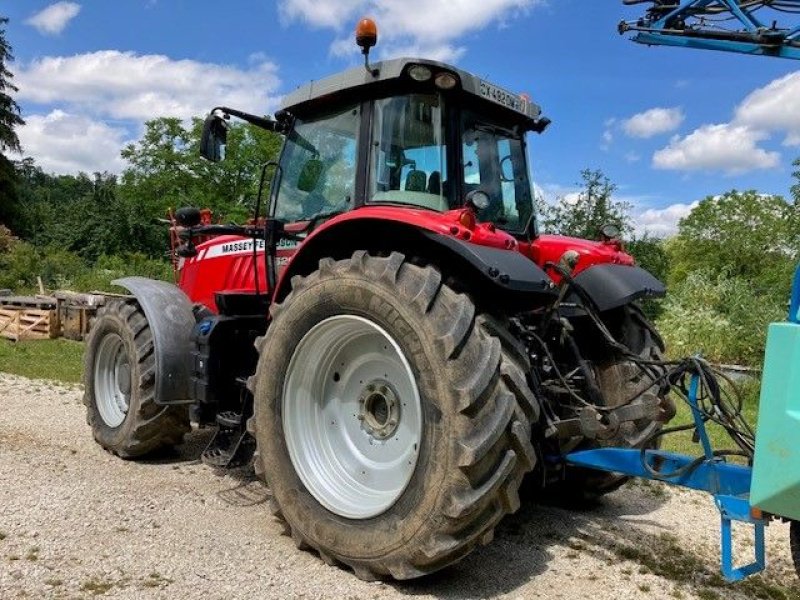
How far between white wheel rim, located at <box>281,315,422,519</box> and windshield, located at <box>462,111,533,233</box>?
1104 millimetres

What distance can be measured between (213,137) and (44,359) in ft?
26.7

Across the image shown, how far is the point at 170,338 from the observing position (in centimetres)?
522

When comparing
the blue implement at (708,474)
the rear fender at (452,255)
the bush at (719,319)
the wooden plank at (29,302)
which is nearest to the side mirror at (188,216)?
the rear fender at (452,255)

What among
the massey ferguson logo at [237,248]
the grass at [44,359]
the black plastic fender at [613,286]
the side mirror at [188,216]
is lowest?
the grass at [44,359]

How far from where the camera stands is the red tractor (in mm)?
3283

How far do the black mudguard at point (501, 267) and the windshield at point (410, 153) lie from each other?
0.69 meters

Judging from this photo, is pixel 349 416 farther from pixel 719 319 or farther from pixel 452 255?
pixel 719 319

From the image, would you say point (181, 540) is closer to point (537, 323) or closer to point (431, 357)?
point (431, 357)

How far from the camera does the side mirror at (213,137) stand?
485 cm

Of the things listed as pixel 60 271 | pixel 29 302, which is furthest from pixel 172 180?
pixel 29 302

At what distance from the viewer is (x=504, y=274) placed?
3.27m

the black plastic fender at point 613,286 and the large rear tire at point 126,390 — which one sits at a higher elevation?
the black plastic fender at point 613,286

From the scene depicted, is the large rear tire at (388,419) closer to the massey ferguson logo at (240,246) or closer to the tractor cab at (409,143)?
the tractor cab at (409,143)

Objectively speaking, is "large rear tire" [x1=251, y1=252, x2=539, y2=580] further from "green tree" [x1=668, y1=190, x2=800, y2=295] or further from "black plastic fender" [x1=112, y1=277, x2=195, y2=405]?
"green tree" [x1=668, y1=190, x2=800, y2=295]
